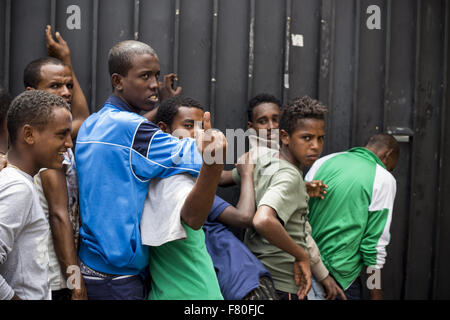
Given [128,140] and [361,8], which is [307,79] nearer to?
[361,8]

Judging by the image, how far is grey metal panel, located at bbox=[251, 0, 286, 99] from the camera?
379 cm

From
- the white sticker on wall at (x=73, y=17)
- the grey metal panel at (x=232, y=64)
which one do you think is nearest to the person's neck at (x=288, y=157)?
the grey metal panel at (x=232, y=64)

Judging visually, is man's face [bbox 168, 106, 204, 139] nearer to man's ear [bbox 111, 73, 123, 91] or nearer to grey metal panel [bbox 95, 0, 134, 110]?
man's ear [bbox 111, 73, 123, 91]

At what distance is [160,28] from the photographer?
3.66 m

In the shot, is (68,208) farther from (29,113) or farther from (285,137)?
(285,137)

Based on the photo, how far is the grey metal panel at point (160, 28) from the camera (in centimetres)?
365

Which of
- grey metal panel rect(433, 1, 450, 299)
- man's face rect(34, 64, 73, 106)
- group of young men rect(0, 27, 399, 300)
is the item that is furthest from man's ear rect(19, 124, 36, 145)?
grey metal panel rect(433, 1, 450, 299)

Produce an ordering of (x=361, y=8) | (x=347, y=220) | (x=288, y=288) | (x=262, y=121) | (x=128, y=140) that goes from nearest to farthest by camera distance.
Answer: (x=128, y=140) < (x=288, y=288) < (x=347, y=220) < (x=262, y=121) < (x=361, y=8)

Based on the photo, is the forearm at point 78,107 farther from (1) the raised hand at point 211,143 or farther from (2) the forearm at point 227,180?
(1) the raised hand at point 211,143

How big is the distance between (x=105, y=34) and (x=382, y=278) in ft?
9.33

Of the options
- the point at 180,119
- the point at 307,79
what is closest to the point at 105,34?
the point at 180,119

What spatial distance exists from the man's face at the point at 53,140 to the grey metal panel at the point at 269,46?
6.14 feet

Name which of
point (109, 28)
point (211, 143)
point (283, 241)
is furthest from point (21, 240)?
point (109, 28)

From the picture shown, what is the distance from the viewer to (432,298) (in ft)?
13.0
